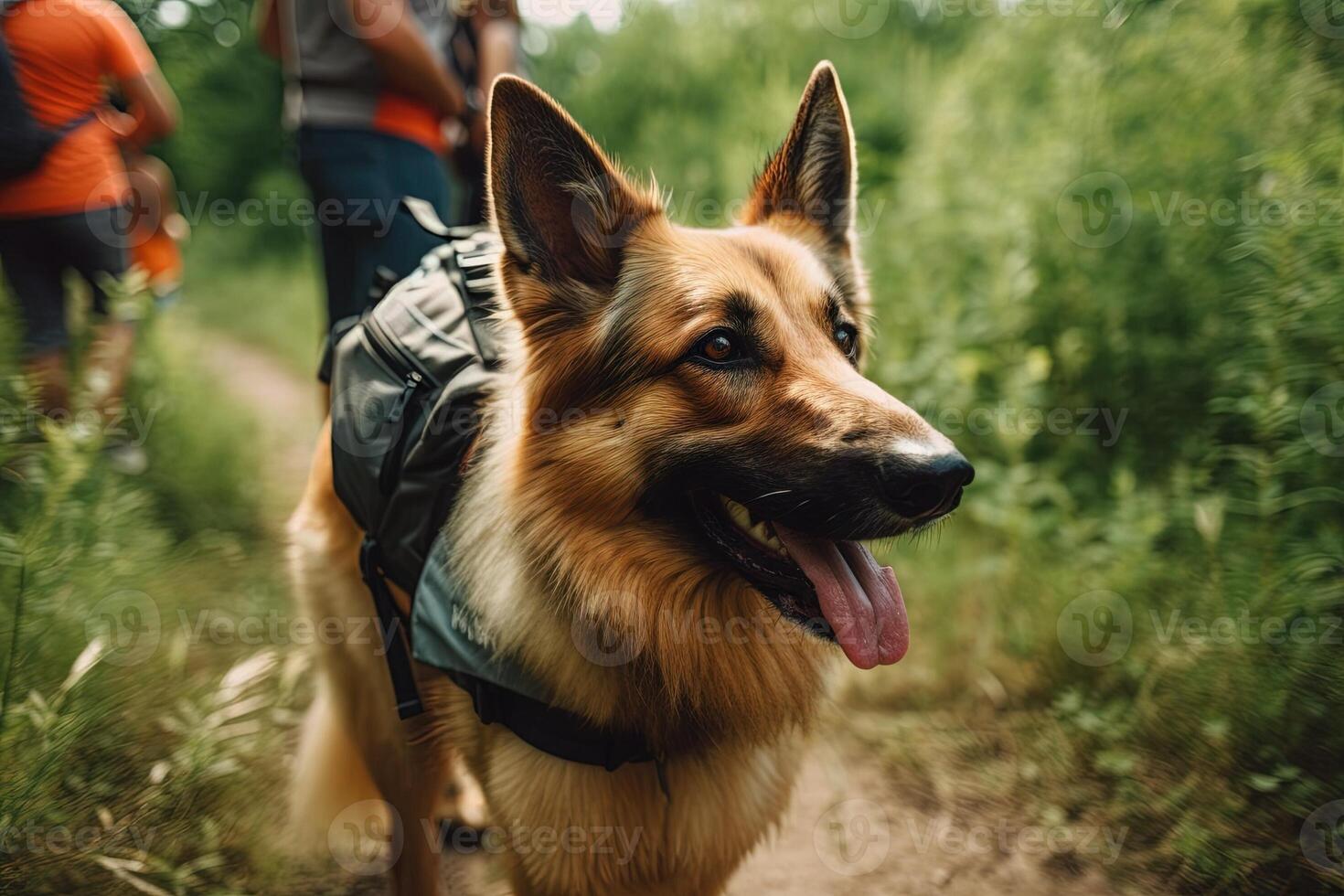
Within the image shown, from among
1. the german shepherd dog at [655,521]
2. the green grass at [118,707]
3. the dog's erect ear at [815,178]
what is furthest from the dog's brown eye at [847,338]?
the green grass at [118,707]

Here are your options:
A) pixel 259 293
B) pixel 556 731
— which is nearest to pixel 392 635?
pixel 556 731

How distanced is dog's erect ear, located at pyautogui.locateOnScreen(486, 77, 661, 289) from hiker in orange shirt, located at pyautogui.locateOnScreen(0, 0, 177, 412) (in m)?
2.27

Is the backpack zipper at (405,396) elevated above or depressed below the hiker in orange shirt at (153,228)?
above

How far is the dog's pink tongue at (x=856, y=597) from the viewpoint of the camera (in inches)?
74.8

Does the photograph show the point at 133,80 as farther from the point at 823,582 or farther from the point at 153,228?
the point at 823,582

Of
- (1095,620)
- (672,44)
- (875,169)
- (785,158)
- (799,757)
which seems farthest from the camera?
(672,44)

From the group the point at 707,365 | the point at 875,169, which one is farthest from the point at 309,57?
the point at 875,169

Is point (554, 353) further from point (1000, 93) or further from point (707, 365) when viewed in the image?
point (1000, 93)

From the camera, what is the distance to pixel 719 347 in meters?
2.04

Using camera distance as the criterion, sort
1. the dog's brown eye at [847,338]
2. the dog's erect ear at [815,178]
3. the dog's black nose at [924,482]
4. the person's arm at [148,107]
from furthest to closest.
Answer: the person's arm at [148,107] < the dog's erect ear at [815,178] < the dog's brown eye at [847,338] < the dog's black nose at [924,482]

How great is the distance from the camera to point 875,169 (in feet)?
20.6

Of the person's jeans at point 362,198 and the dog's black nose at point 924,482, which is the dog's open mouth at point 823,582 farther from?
the person's jeans at point 362,198

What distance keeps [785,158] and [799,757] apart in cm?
177

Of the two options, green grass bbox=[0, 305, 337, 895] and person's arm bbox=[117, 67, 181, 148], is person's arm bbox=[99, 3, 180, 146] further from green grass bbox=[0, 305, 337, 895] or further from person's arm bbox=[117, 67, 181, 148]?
green grass bbox=[0, 305, 337, 895]
